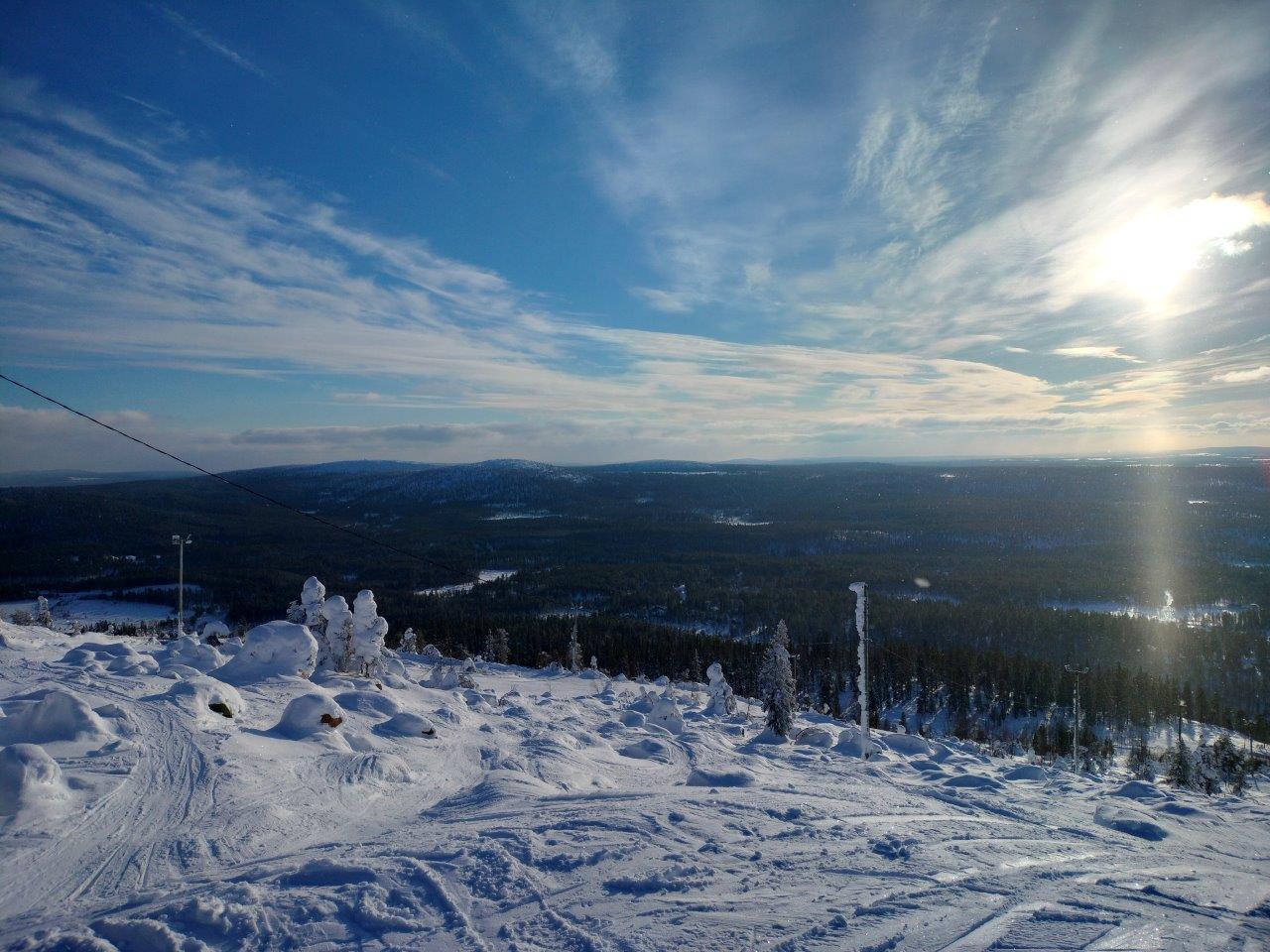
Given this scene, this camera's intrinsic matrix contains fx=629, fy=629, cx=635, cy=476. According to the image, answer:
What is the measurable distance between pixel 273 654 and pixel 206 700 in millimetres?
4168

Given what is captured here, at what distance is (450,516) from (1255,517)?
21941 centimetres

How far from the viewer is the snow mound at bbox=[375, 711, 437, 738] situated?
11844 mm

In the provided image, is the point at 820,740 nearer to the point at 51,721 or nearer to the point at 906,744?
the point at 906,744

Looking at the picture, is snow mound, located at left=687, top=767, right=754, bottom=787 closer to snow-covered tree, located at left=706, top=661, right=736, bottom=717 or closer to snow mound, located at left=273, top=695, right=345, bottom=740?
snow mound, located at left=273, top=695, right=345, bottom=740

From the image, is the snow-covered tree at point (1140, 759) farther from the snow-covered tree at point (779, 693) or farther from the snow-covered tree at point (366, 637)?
the snow-covered tree at point (366, 637)

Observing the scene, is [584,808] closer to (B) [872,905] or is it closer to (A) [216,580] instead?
(B) [872,905]

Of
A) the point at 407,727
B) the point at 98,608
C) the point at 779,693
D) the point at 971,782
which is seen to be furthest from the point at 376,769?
the point at 98,608

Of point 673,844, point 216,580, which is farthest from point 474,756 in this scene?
point 216,580

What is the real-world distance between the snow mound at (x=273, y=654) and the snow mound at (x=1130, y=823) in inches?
623

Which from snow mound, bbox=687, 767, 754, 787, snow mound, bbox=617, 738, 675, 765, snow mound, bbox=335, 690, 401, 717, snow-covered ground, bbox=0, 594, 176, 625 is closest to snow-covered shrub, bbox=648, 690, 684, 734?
snow mound, bbox=617, 738, 675, 765

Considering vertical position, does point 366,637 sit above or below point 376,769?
below

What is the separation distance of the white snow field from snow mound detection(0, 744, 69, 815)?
21 mm

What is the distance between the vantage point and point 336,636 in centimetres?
2078

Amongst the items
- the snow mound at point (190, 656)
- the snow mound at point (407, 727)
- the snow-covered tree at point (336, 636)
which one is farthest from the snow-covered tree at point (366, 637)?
the snow mound at point (407, 727)
